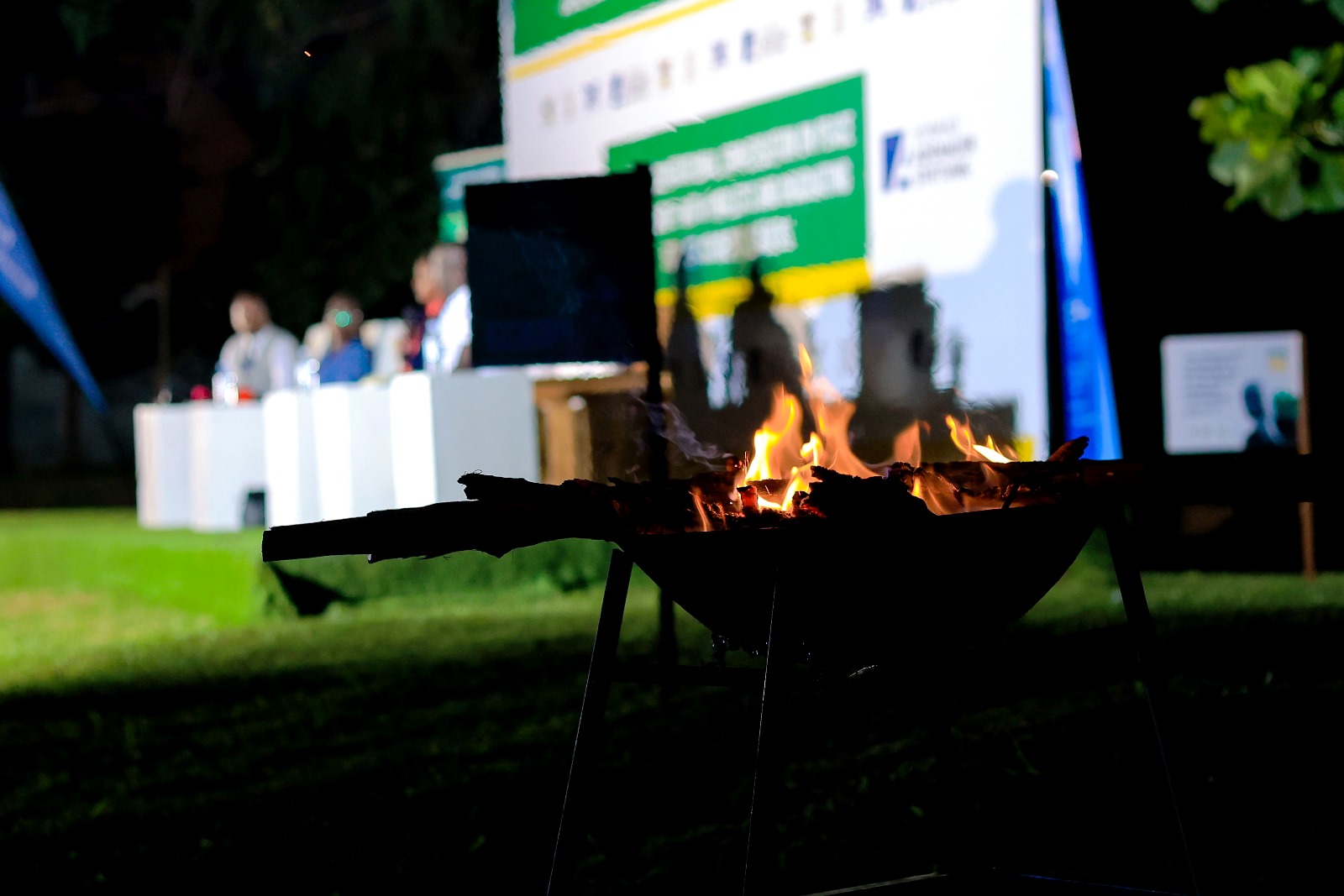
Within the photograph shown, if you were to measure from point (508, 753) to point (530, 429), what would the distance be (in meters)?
3.91

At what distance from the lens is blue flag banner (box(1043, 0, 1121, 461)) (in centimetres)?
640

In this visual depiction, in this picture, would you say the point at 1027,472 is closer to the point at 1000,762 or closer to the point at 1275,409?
the point at 1000,762

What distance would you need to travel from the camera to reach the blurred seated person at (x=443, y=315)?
8.66 meters

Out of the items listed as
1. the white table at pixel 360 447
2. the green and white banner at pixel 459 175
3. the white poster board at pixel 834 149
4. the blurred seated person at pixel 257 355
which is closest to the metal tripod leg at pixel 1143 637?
the white poster board at pixel 834 149

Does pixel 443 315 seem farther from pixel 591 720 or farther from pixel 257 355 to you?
pixel 591 720

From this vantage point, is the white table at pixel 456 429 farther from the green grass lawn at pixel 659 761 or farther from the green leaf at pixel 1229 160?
the green leaf at pixel 1229 160

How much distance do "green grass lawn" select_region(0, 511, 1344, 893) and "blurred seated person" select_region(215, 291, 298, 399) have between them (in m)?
4.37

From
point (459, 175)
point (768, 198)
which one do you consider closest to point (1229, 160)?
point (768, 198)

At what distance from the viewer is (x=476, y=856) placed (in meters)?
3.84

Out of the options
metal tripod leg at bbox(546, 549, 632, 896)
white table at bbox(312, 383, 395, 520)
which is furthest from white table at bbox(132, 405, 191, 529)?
metal tripod leg at bbox(546, 549, 632, 896)

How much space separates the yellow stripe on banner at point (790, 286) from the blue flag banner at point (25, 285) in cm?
522

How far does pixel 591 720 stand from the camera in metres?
2.60

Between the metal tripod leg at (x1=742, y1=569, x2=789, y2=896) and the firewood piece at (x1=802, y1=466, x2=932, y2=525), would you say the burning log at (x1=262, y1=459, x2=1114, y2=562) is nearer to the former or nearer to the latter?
the firewood piece at (x1=802, y1=466, x2=932, y2=525)

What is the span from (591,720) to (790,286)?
209 inches
